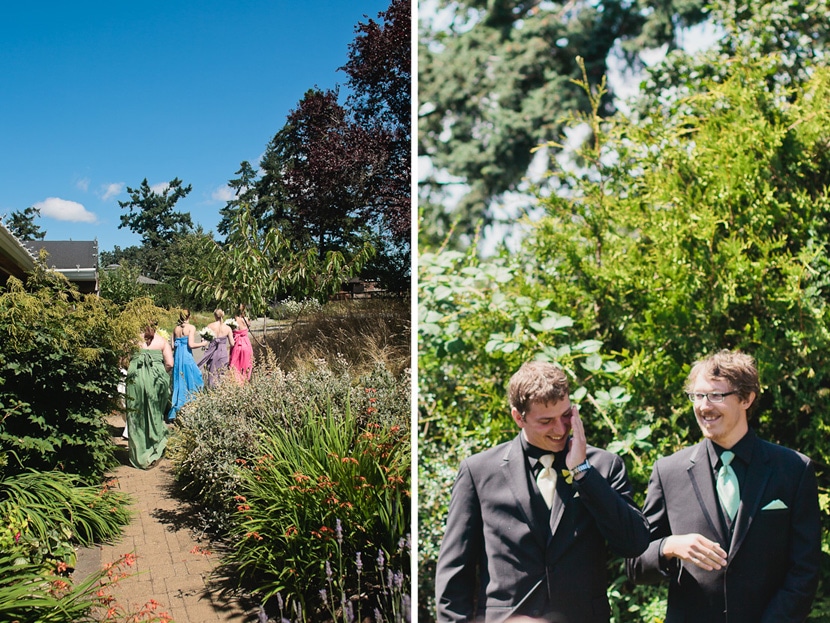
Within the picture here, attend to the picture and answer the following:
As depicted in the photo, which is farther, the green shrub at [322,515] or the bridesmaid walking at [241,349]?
the bridesmaid walking at [241,349]

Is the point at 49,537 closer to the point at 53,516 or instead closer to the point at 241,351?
the point at 53,516

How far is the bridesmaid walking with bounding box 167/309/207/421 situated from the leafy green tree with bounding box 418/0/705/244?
166 inches

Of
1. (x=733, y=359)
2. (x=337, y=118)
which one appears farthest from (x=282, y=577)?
(x=337, y=118)

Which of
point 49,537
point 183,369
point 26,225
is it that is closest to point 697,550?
point 49,537

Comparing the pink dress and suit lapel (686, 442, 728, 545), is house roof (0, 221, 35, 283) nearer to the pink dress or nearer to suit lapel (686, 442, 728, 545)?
the pink dress

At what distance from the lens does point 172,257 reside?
3.63m

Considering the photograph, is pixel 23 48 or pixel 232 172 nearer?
pixel 23 48

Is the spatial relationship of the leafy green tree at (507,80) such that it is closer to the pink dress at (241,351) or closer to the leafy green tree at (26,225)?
the leafy green tree at (26,225)

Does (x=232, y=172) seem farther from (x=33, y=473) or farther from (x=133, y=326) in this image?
(x=33, y=473)

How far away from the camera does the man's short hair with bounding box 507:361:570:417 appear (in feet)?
6.17

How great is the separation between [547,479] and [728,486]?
46 cm

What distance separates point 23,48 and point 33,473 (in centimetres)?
199

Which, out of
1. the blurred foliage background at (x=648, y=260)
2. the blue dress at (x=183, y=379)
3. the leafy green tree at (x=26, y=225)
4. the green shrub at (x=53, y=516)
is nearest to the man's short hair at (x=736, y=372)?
the blurred foliage background at (x=648, y=260)

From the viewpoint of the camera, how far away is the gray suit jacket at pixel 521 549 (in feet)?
6.05
